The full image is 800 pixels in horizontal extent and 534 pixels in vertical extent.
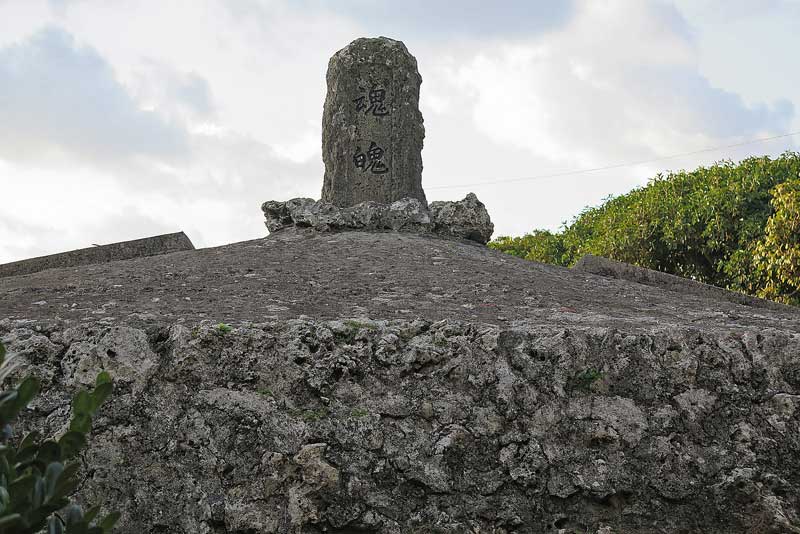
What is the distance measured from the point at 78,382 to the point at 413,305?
1895mm

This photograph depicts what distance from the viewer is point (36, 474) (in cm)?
165

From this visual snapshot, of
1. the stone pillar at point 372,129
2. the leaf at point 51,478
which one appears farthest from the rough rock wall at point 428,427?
the stone pillar at point 372,129

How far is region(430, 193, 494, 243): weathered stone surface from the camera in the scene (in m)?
7.57

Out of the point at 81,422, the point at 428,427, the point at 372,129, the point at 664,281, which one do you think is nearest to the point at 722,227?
the point at 664,281

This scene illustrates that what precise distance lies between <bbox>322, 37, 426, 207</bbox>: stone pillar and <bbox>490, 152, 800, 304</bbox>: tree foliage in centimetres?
636

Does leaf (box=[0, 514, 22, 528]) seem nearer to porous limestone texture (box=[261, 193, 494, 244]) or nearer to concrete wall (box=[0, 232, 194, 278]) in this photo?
concrete wall (box=[0, 232, 194, 278])

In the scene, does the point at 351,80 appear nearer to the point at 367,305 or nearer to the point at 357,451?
the point at 367,305

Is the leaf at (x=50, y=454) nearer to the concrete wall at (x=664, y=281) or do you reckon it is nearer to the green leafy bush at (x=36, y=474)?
the green leafy bush at (x=36, y=474)

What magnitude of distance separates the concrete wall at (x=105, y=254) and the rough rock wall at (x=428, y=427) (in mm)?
3352

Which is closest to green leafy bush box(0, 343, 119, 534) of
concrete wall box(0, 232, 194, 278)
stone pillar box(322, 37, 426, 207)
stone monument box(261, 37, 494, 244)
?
concrete wall box(0, 232, 194, 278)

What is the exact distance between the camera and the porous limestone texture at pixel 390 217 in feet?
24.2

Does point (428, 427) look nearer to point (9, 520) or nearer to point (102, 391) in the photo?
point (102, 391)

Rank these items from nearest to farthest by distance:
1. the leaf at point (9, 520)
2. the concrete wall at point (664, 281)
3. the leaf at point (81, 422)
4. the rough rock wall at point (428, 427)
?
the leaf at point (9, 520) < the leaf at point (81, 422) < the rough rock wall at point (428, 427) < the concrete wall at point (664, 281)

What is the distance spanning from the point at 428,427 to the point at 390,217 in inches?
166
